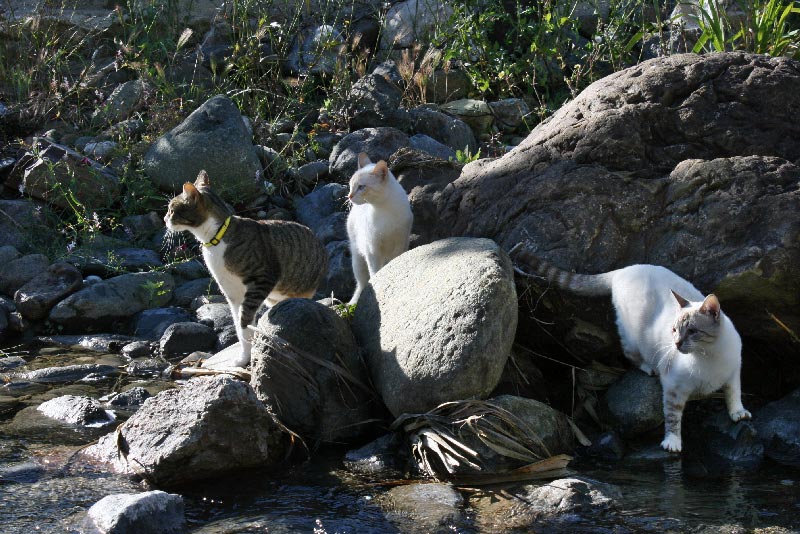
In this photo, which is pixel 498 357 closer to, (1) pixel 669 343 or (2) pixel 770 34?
(1) pixel 669 343

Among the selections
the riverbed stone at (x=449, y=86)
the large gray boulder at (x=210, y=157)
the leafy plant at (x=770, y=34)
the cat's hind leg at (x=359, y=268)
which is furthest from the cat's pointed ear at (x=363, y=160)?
the riverbed stone at (x=449, y=86)

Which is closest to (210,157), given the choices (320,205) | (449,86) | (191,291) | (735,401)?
(320,205)

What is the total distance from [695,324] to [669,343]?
332mm

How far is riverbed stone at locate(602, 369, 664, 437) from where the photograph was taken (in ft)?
16.6

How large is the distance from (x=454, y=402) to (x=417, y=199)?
2.37 metres

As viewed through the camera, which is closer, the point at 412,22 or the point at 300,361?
the point at 300,361

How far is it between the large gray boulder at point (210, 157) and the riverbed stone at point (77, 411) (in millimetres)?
3713

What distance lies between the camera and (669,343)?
4984 millimetres

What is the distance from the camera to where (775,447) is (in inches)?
194

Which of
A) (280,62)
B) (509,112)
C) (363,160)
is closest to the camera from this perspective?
(363,160)

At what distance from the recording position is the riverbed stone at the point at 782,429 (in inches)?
191

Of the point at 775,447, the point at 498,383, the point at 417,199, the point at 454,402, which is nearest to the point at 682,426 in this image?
the point at 775,447

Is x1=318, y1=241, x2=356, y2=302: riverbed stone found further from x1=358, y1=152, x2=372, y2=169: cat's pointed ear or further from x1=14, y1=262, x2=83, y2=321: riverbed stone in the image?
x1=14, y1=262, x2=83, y2=321: riverbed stone

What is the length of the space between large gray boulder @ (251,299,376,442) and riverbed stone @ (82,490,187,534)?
46.0 inches
